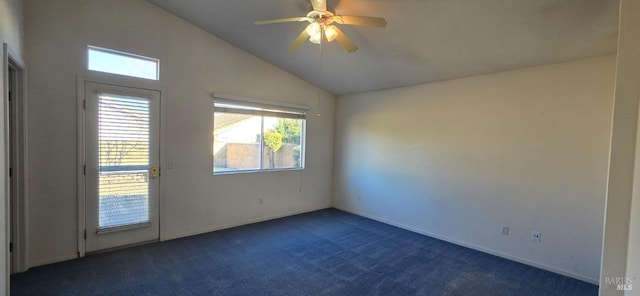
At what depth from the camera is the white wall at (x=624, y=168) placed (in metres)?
1.41

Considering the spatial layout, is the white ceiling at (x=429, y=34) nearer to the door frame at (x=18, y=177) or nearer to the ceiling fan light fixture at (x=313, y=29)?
the ceiling fan light fixture at (x=313, y=29)

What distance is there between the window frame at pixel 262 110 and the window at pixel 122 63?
830 mm

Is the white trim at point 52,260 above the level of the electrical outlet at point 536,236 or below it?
below

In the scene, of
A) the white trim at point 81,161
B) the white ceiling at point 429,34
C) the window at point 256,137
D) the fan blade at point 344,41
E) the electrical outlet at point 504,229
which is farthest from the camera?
the window at point 256,137

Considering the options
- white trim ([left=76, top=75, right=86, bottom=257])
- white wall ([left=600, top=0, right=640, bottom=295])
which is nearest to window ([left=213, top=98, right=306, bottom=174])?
white trim ([left=76, top=75, right=86, bottom=257])

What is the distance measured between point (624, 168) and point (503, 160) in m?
2.13

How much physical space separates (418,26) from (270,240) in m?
3.25

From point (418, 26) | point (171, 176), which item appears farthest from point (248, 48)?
point (418, 26)

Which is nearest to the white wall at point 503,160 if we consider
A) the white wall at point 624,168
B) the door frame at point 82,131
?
the white wall at point 624,168

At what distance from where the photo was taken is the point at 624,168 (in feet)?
4.77

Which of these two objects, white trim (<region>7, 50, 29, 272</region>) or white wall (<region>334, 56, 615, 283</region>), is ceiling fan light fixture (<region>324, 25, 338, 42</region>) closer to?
white wall (<region>334, 56, 615, 283</region>)

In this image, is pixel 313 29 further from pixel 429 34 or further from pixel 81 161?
pixel 81 161

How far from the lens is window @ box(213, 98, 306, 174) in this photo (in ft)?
13.9

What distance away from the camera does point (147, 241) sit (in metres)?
3.58
